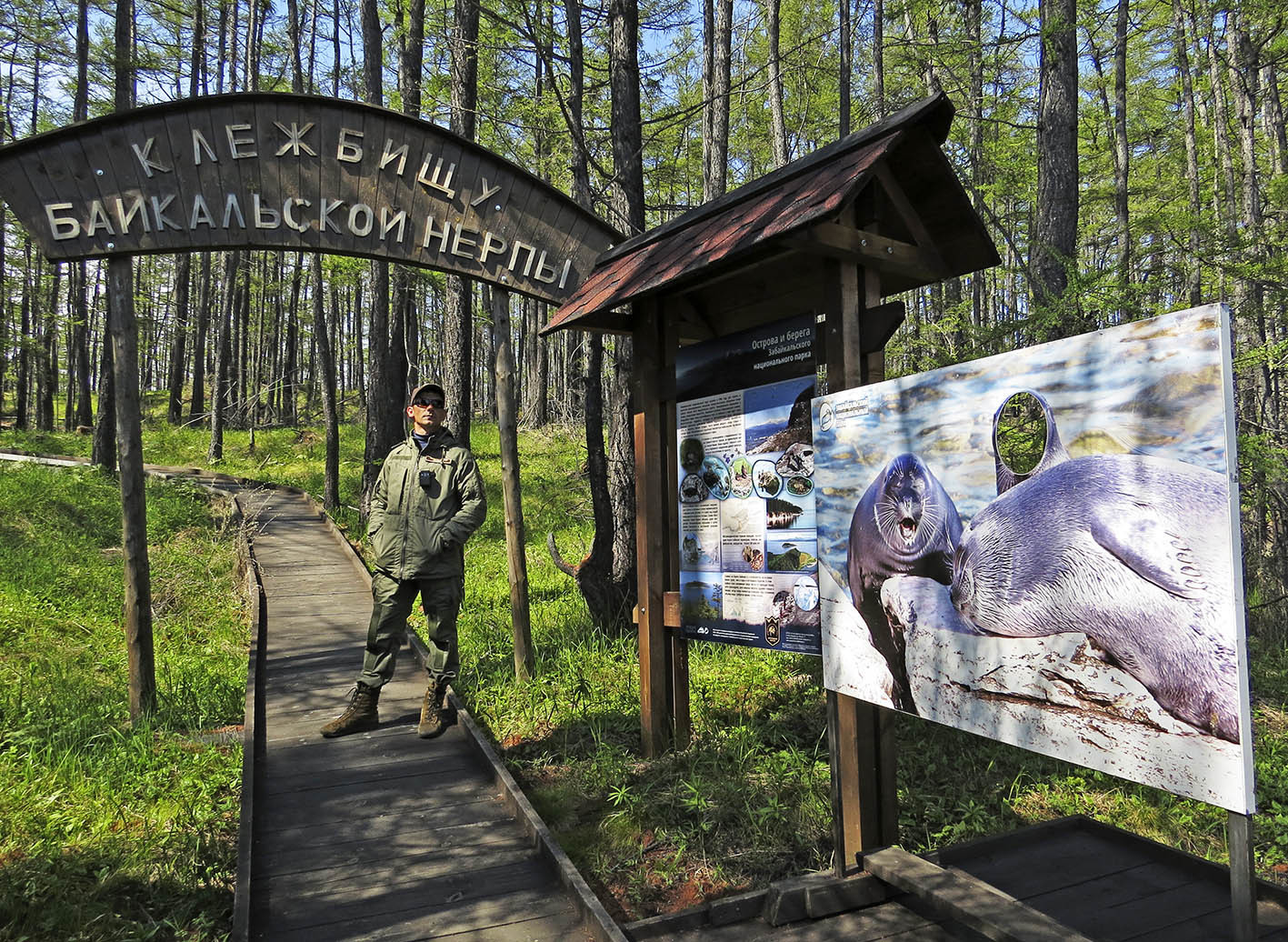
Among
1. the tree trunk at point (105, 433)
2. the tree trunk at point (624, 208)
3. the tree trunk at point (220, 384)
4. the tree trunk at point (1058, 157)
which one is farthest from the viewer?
the tree trunk at point (220, 384)

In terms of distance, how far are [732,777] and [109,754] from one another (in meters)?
3.83

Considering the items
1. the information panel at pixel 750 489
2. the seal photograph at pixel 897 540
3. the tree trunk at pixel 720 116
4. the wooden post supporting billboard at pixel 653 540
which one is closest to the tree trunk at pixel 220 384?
the tree trunk at pixel 720 116

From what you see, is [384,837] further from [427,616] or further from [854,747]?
[854,747]

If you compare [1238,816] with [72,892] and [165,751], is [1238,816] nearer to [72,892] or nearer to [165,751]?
[72,892]

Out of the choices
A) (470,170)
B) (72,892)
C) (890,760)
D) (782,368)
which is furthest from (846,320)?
(72,892)

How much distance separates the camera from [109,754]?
486 centimetres

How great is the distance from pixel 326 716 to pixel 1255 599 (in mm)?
10161

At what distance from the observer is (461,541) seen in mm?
5262

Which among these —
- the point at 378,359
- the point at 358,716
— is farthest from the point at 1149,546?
the point at 378,359

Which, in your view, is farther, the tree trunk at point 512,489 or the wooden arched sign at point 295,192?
the tree trunk at point 512,489

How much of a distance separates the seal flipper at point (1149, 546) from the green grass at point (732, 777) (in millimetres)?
2348

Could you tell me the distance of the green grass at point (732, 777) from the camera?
3971 mm

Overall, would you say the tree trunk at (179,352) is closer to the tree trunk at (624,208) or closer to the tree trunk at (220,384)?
the tree trunk at (220,384)

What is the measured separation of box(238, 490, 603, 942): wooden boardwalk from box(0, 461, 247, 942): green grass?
27 centimetres
